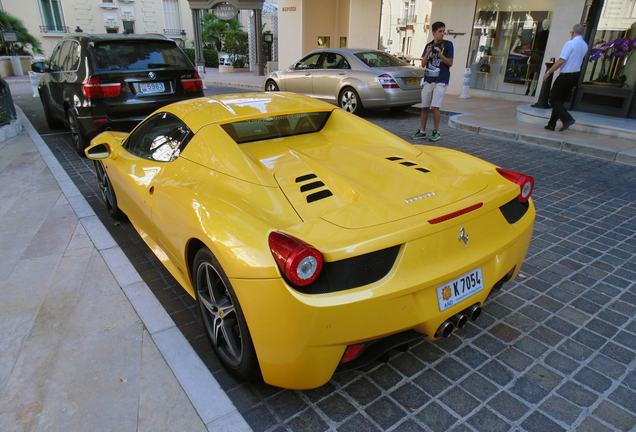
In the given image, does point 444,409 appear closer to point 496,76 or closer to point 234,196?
point 234,196

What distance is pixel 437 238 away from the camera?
208 cm

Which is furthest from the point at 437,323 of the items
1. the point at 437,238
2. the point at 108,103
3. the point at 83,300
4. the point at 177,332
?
the point at 108,103

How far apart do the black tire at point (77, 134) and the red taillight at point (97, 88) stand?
68 centimetres

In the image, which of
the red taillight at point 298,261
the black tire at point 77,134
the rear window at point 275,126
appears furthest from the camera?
the black tire at point 77,134

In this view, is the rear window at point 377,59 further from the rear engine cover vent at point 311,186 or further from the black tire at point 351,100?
the rear engine cover vent at point 311,186

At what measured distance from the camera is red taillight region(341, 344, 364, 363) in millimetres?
1980

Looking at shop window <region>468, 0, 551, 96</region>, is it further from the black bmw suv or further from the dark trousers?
the black bmw suv

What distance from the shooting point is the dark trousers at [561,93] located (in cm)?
791

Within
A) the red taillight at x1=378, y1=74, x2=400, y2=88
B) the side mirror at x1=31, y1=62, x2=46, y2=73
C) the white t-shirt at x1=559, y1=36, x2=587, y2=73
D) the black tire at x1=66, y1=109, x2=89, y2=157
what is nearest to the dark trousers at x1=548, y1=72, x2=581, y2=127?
the white t-shirt at x1=559, y1=36, x2=587, y2=73

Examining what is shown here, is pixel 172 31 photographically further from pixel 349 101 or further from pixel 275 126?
pixel 275 126

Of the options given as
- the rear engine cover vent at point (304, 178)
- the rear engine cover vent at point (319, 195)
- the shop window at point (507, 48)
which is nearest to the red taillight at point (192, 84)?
the rear engine cover vent at point (304, 178)

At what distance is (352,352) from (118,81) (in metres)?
5.97

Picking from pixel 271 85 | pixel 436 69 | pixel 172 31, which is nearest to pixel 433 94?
pixel 436 69

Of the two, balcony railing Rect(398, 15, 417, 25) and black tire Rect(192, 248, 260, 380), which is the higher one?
balcony railing Rect(398, 15, 417, 25)
